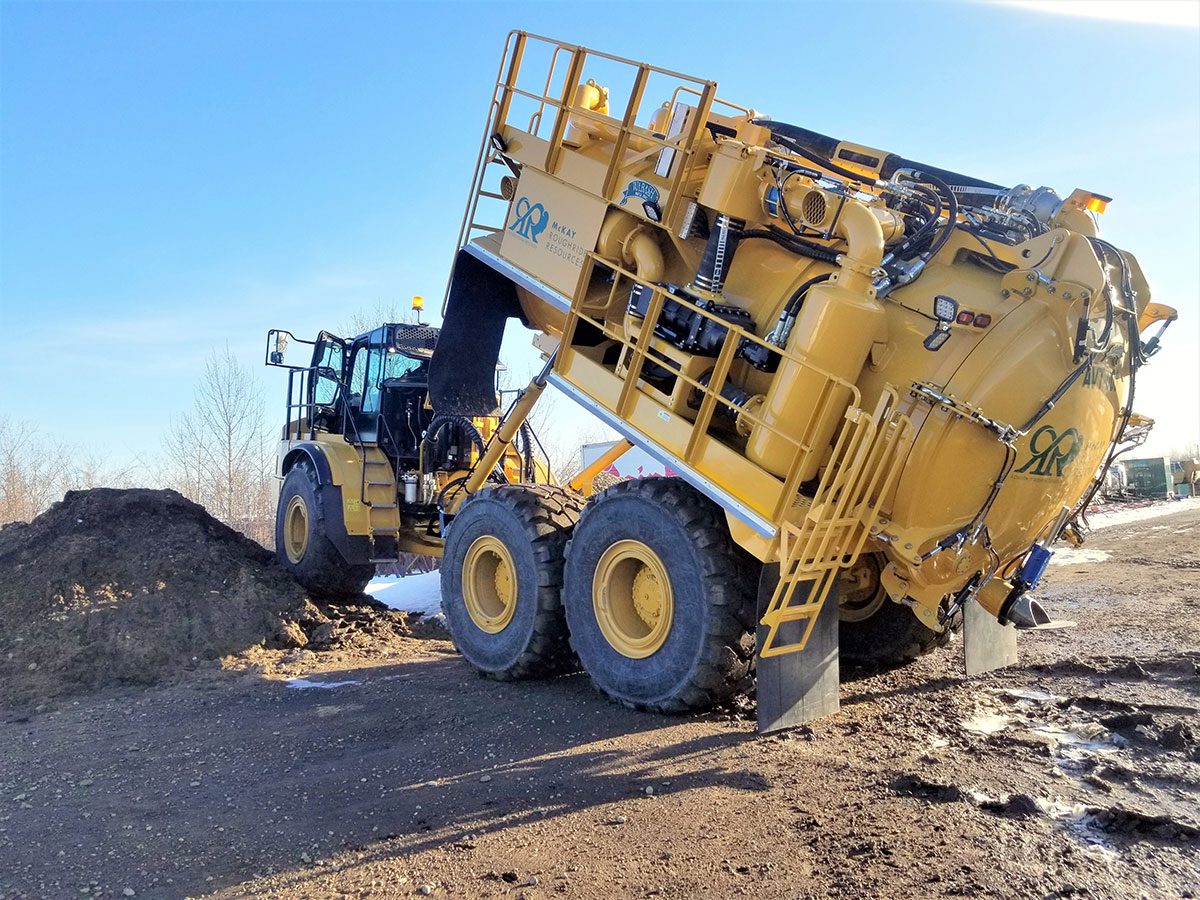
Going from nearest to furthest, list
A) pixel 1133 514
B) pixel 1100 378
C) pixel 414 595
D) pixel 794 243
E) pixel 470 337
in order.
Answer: pixel 1100 378 < pixel 794 243 < pixel 470 337 < pixel 414 595 < pixel 1133 514

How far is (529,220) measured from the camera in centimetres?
623

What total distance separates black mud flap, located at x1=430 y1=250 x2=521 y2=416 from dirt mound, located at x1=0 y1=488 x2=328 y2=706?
2747mm

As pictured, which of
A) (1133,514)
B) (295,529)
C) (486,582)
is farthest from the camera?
(1133,514)

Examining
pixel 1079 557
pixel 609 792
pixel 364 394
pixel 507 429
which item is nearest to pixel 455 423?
pixel 507 429

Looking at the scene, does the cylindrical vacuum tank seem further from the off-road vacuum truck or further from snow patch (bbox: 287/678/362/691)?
snow patch (bbox: 287/678/362/691)

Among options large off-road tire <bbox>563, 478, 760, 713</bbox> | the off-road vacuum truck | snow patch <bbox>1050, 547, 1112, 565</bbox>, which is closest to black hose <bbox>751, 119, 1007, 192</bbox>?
the off-road vacuum truck

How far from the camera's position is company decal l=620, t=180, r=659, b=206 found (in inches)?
214

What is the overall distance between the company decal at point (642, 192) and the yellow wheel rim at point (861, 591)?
8.19 ft

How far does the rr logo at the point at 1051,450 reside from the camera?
4.30 m

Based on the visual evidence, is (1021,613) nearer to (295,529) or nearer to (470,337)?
(470,337)

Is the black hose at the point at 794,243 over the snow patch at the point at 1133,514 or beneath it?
over

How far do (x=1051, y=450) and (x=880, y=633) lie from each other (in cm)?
207

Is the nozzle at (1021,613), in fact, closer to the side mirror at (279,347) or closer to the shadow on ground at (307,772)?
the shadow on ground at (307,772)

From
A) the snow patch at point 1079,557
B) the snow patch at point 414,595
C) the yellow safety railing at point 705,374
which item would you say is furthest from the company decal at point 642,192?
the snow patch at point 1079,557
